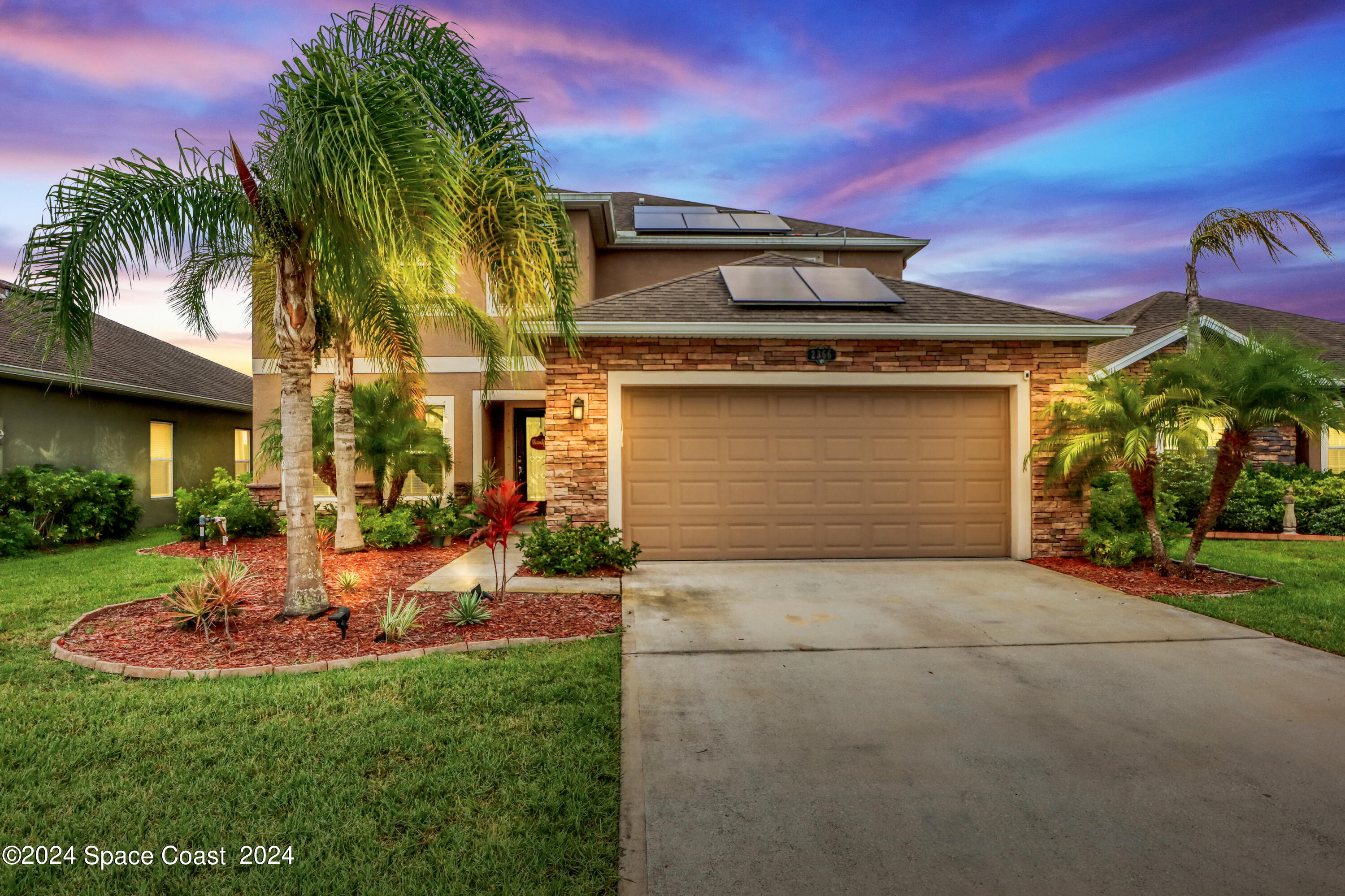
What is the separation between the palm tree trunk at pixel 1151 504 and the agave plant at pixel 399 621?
7.65m

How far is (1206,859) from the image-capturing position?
2.40 meters

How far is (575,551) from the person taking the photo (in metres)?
7.56

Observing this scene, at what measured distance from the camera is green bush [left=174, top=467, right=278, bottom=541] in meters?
10.7

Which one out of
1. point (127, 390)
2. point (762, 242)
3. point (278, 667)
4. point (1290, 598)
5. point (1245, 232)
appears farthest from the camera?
point (762, 242)

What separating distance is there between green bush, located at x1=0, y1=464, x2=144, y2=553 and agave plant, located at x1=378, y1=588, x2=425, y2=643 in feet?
26.5

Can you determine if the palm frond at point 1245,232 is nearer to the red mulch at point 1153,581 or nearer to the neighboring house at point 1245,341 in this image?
the neighboring house at point 1245,341

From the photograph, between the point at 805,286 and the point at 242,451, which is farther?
the point at 242,451

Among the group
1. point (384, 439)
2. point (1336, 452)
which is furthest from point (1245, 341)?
point (384, 439)

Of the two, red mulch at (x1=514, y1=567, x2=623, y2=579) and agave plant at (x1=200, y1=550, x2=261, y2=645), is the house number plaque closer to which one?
red mulch at (x1=514, y1=567, x2=623, y2=579)

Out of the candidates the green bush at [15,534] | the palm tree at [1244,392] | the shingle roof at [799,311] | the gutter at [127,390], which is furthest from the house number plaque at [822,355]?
the green bush at [15,534]

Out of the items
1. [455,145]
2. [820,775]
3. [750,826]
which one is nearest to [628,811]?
[750,826]

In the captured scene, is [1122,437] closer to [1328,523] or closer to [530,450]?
[1328,523]

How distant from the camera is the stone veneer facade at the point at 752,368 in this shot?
8.37m

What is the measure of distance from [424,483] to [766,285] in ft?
21.9
